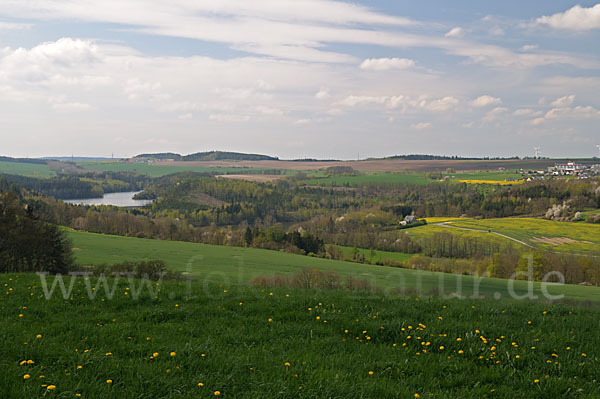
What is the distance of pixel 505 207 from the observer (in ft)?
465

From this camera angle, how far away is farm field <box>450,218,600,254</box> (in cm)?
8738

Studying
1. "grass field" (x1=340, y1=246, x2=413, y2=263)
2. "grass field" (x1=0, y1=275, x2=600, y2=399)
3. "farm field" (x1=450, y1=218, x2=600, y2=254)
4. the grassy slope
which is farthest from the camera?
"farm field" (x1=450, y1=218, x2=600, y2=254)

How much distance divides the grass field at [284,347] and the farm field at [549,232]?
287ft

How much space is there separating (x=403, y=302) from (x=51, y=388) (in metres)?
9.04

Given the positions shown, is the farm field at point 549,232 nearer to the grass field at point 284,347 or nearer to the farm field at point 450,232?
the farm field at point 450,232

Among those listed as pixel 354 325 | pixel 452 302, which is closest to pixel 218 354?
pixel 354 325

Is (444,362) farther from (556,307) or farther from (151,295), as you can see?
(151,295)

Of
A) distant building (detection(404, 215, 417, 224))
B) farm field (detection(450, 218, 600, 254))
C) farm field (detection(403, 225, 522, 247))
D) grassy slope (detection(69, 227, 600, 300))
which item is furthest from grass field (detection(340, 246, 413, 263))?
distant building (detection(404, 215, 417, 224))

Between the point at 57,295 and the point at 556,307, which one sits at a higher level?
the point at 57,295

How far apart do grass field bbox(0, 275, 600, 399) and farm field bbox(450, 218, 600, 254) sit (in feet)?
287

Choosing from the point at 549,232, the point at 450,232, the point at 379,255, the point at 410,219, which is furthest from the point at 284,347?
the point at 410,219

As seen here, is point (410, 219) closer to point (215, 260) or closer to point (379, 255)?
point (379, 255)

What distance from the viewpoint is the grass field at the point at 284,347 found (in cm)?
553

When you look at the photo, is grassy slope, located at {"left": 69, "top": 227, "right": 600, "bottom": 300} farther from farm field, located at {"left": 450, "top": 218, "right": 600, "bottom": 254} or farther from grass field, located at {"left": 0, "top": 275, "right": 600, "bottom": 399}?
farm field, located at {"left": 450, "top": 218, "right": 600, "bottom": 254}
